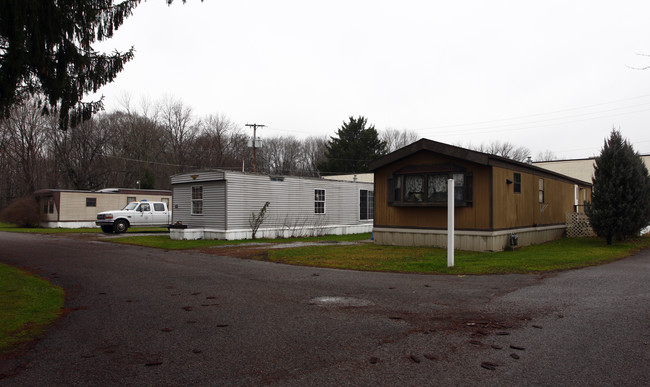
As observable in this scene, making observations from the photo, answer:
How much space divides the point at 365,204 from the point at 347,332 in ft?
68.4

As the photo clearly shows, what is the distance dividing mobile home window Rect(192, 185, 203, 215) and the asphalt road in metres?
10.7

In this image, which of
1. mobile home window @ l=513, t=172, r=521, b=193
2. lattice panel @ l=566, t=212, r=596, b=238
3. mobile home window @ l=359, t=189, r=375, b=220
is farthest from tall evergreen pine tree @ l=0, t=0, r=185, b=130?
lattice panel @ l=566, t=212, r=596, b=238

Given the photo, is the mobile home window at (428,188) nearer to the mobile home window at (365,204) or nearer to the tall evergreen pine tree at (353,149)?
the mobile home window at (365,204)

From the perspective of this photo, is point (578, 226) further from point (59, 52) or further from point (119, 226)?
point (119, 226)

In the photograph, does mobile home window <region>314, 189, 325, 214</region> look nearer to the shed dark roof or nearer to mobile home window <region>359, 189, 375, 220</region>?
mobile home window <region>359, 189, 375, 220</region>

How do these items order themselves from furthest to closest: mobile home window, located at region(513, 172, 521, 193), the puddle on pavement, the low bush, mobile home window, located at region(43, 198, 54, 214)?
the low bush → mobile home window, located at region(43, 198, 54, 214) → mobile home window, located at region(513, 172, 521, 193) → the puddle on pavement

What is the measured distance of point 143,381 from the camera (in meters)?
3.63

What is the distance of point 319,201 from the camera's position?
2288cm

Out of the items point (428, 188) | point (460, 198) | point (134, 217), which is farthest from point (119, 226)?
point (460, 198)

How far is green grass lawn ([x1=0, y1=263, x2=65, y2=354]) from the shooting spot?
509 cm

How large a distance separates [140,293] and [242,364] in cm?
429

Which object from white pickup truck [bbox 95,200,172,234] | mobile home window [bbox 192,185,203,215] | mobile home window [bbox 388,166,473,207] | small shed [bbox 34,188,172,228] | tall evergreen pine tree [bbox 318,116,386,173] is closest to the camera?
mobile home window [bbox 388,166,473,207]

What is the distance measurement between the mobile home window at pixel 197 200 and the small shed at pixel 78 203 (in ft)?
46.4

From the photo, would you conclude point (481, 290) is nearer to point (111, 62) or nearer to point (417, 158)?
point (417, 158)
